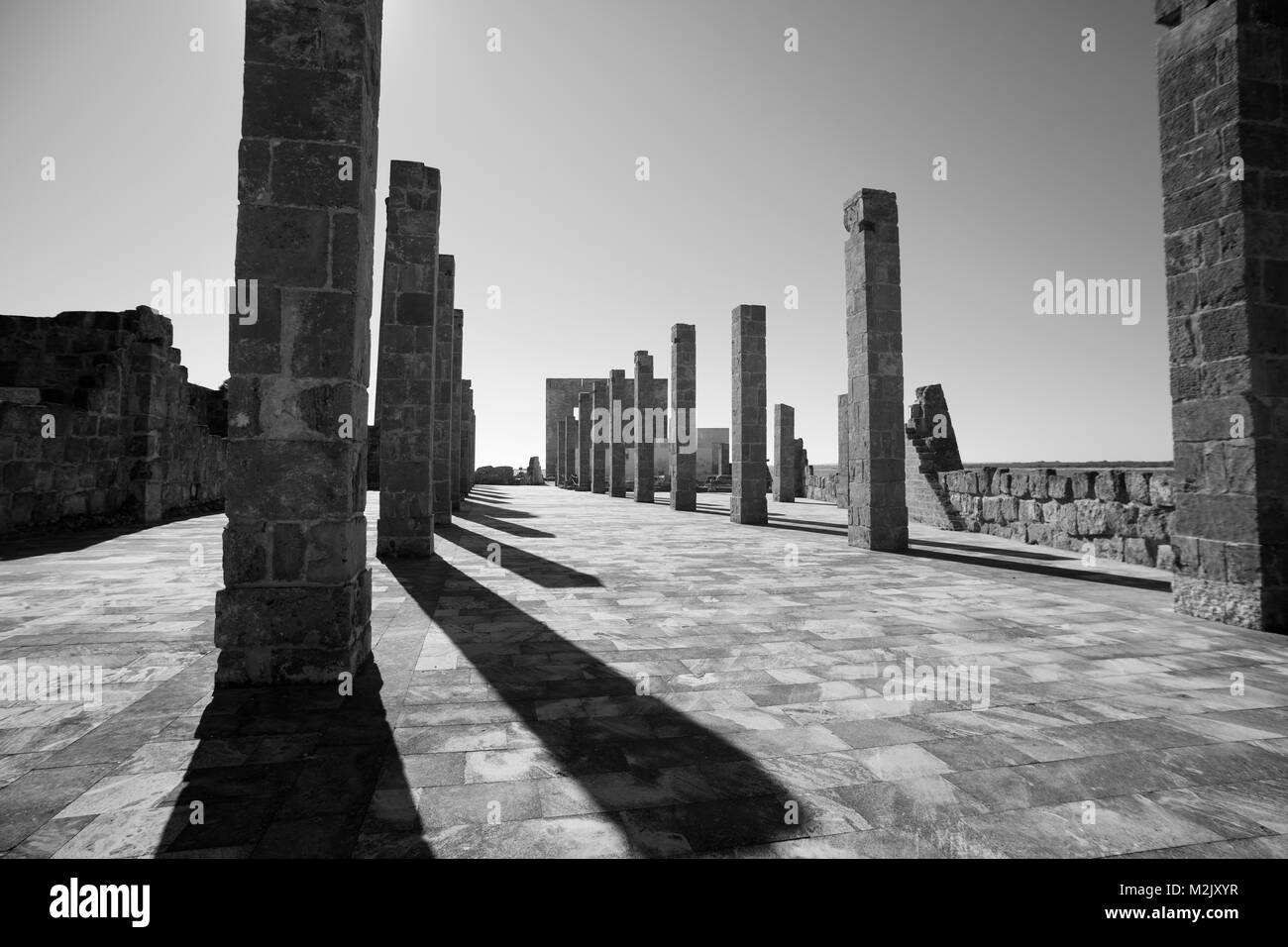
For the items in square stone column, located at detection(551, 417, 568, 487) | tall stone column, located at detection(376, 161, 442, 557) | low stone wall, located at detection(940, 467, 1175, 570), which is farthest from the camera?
square stone column, located at detection(551, 417, 568, 487)

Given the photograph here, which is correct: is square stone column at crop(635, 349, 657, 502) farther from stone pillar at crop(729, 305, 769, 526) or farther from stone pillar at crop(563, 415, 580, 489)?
stone pillar at crop(563, 415, 580, 489)

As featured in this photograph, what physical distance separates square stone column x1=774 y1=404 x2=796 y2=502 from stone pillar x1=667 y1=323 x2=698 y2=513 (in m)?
3.49

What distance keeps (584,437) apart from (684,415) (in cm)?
1481

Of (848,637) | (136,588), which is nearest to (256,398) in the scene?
(136,588)

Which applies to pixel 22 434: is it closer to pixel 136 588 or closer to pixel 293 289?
pixel 136 588

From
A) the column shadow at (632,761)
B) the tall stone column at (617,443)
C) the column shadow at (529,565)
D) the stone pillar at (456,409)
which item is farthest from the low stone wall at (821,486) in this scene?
the column shadow at (632,761)

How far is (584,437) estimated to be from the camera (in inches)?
1266

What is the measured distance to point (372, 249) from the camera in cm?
425

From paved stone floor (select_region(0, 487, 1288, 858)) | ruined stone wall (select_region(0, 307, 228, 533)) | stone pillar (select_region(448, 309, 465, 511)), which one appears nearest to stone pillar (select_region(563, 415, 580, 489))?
stone pillar (select_region(448, 309, 465, 511))

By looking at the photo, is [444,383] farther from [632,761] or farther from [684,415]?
[632,761]

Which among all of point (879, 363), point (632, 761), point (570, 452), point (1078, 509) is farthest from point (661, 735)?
point (570, 452)

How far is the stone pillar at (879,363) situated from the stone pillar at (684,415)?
8056 millimetres

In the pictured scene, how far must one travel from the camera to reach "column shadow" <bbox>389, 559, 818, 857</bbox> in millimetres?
2078
